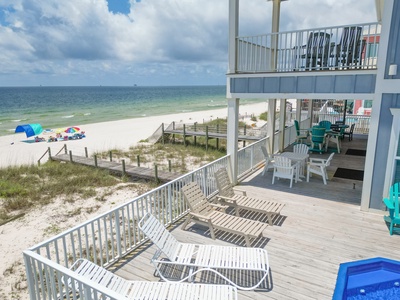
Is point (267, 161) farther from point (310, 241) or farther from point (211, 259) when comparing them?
point (211, 259)

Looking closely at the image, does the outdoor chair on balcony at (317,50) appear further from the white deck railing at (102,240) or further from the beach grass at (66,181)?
the beach grass at (66,181)

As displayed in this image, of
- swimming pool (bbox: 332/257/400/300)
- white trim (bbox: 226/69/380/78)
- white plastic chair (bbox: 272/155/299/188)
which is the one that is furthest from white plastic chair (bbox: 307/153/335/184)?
swimming pool (bbox: 332/257/400/300)

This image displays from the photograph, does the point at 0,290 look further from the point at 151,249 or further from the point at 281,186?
the point at 281,186

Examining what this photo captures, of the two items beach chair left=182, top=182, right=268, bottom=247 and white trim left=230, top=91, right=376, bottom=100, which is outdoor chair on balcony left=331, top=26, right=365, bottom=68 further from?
beach chair left=182, top=182, right=268, bottom=247

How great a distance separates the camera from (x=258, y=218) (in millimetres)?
6273

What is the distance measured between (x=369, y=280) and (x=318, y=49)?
5136 mm

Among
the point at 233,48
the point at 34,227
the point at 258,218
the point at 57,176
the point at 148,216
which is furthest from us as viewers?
the point at 57,176

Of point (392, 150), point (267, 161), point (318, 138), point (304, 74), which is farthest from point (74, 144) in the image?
point (392, 150)

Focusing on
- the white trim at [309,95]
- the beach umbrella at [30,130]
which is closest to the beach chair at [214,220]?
the white trim at [309,95]

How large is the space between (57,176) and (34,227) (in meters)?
5.17

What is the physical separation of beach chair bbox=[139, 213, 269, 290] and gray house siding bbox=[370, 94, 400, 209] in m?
3.45

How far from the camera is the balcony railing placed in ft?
20.8

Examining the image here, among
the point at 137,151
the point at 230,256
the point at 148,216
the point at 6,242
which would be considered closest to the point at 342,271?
the point at 230,256

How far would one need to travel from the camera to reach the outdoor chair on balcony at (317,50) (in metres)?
6.79
